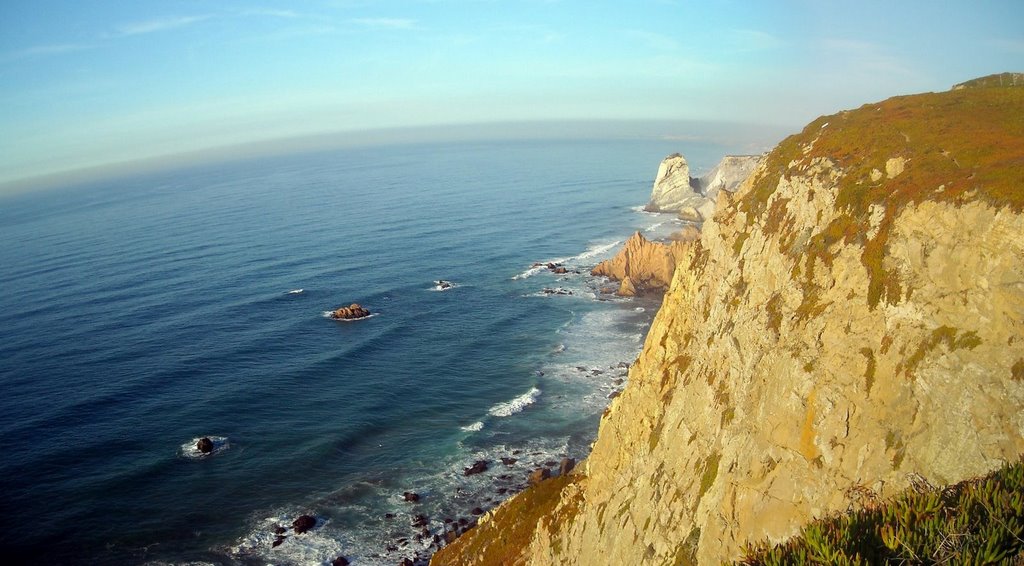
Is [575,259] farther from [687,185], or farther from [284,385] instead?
[284,385]

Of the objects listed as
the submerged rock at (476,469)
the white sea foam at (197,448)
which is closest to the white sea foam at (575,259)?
the submerged rock at (476,469)

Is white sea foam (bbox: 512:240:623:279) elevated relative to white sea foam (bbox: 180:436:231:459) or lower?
elevated

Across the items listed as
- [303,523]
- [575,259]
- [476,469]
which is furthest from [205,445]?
[575,259]

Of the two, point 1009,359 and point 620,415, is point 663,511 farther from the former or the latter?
point 1009,359

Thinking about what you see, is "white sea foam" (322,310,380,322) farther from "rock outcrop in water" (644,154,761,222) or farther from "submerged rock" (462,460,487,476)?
"rock outcrop in water" (644,154,761,222)

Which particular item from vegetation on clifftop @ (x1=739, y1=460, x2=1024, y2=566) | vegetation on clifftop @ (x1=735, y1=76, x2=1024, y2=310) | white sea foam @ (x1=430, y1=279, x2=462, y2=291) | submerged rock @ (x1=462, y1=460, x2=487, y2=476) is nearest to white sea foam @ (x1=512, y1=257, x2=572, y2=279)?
white sea foam @ (x1=430, y1=279, x2=462, y2=291)

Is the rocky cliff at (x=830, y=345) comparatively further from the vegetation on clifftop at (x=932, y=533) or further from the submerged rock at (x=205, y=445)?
the submerged rock at (x=205, y=445)
